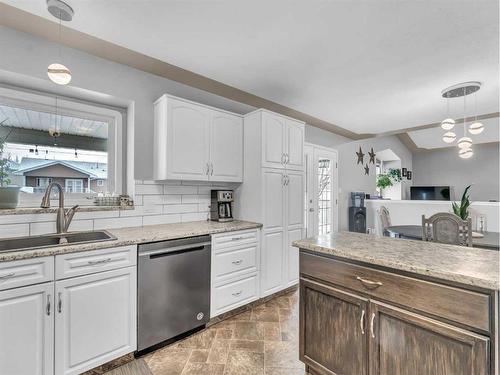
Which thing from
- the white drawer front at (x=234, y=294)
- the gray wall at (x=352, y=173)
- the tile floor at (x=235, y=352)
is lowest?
the tile floor at (x=235, y=352)

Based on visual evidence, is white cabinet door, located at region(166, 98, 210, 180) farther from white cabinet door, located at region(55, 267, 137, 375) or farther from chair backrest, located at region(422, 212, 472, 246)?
chair backrest, located at region(422, 212, 472, 246)

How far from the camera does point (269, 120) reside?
2.94m

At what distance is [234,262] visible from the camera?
2.55m

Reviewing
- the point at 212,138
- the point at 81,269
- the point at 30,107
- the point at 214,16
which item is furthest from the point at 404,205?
the point at 30,107

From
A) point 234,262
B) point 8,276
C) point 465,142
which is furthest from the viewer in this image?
point 465,142

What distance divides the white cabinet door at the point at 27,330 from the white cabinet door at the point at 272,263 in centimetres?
189

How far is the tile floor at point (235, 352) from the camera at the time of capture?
182cm

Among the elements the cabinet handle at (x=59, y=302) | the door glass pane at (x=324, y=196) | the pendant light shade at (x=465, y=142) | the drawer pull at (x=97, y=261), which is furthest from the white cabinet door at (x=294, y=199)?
the pendant light shade at (x=465, y=142)

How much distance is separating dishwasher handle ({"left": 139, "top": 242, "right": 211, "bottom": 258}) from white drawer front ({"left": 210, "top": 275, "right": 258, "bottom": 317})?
18.8 inches

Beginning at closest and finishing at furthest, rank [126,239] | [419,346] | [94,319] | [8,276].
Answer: [419,346], [8,276], [94,319], [126,239]

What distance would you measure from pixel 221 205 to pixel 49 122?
6.12 ft

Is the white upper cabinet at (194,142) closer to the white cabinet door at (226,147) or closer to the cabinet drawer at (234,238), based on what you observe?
the white cabinet door at (226,147)

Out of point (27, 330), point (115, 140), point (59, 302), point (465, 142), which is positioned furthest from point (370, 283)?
point (465, 142)

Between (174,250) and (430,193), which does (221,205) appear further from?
(430,193)
